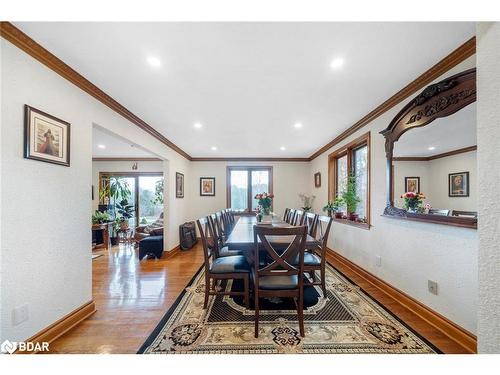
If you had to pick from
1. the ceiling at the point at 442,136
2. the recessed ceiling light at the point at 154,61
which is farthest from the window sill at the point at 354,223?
the recessed ceiling light at the point at 154,61

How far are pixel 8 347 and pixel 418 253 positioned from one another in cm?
357

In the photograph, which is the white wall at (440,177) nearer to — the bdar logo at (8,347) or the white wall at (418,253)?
the white wall at (418,253)

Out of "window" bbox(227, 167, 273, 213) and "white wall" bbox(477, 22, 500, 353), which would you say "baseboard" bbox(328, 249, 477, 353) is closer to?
"white wall" bbox(477, 22, 500, 353)

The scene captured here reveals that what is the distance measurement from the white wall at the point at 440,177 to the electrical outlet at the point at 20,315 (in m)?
3.47

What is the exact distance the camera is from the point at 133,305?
2.40 m

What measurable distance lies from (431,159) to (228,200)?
15.9 feet

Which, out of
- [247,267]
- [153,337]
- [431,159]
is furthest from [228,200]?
[431,159]

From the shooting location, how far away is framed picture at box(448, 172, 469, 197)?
1.63 meters

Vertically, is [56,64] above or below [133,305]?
above

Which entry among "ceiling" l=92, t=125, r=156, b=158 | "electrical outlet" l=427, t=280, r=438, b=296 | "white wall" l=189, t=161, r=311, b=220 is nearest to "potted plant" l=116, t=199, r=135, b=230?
"ceiling" l=92, t=125, r=156, b=158

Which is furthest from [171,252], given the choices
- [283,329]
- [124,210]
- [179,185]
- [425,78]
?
[425,78]

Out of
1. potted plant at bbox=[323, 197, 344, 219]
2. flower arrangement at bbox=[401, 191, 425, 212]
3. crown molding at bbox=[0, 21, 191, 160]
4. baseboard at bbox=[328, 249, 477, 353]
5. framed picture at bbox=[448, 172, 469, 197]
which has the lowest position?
baseboard at bbox=[328, 249, 477, 353]

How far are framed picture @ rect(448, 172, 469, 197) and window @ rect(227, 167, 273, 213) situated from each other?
453cm

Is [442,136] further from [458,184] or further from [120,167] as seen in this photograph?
[120,167]
